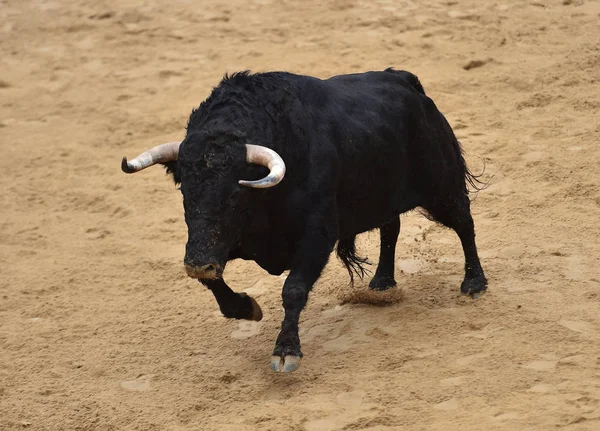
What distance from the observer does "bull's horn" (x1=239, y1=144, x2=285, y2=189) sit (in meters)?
5.27

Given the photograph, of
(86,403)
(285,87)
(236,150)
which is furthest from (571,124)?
(86,403)

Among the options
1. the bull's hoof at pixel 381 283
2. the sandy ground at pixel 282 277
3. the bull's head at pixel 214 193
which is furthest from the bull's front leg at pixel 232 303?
the bull's hoof at pixel 381 283

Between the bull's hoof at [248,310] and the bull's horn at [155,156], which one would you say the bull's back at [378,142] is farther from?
the bull's horn at [155,156]

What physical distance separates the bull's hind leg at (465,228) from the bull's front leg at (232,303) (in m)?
1.44

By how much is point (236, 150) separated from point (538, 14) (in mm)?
6845

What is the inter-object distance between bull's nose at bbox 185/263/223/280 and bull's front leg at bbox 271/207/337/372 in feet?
1.45

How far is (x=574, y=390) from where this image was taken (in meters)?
4.98

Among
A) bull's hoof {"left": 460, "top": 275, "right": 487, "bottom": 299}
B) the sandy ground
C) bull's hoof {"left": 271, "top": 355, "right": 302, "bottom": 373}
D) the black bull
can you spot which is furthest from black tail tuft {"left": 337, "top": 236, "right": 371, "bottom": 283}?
bull's hoof {"left": 271, "top": 355, "right": 302, "bottom": 373}

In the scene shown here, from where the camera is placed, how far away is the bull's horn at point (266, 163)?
5.27m

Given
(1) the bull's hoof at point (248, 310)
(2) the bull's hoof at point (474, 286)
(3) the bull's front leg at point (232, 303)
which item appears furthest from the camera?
(2) the bull's hoof at point (474, 286)

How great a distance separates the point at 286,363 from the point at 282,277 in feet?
6.28

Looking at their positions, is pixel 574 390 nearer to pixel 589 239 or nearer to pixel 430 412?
pixel 430 412

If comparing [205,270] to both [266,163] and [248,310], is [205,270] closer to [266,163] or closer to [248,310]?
[266,163]

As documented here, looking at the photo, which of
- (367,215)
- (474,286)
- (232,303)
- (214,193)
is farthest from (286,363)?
(474,286)
